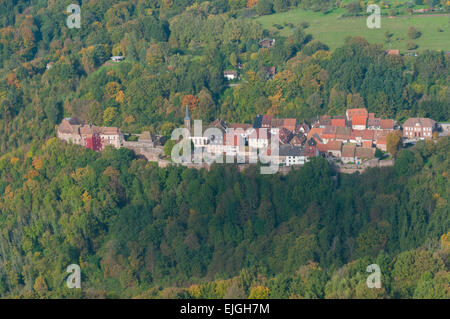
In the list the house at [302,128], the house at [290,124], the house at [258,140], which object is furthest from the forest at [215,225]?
the house at [290,124]

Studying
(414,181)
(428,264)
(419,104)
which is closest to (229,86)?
(419,104)

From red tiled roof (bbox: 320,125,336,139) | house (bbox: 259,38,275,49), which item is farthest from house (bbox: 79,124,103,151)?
house (bbox: 259,38,275,49)

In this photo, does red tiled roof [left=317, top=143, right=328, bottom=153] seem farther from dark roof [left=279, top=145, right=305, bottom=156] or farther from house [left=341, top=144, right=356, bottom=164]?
dark roof [left=279, top=145, right=305, bottom=156]

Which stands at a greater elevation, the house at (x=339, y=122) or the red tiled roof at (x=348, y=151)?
the house at (x=339, y=122)

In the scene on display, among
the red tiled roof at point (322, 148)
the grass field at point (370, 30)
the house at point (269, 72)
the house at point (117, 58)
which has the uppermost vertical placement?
the grass field at point (370, 30)

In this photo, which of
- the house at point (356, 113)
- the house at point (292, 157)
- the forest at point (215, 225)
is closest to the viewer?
the forest at point (215, 225)

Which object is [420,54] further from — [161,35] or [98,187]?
[98,187]

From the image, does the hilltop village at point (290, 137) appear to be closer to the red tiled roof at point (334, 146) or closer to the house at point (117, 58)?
the red tiled roof at point (334, 146)

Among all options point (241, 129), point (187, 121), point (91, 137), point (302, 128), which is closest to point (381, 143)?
point (302, 128)
